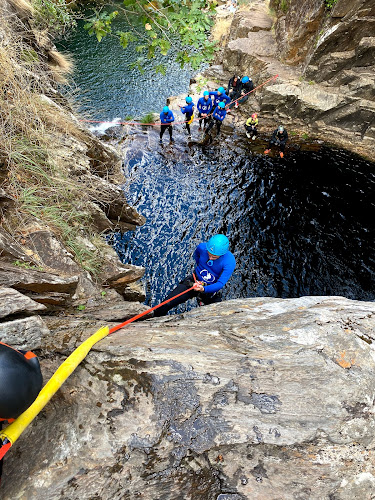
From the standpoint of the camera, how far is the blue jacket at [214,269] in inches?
198

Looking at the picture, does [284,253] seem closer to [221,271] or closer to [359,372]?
[221,271]

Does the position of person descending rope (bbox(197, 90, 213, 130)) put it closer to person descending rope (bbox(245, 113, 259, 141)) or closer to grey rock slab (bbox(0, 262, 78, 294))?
person descending rope (bbox(245, 113, 259, 141))

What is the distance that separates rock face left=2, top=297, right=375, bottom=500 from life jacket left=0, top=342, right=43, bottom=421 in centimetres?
59

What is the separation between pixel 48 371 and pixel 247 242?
7.26 m

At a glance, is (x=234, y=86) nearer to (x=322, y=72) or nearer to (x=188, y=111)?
(x=322, y=72)

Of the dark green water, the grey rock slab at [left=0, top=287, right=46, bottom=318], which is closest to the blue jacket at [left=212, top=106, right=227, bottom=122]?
the dark green water

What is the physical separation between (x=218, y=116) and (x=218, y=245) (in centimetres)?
1070

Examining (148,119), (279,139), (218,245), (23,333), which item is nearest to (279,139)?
(279,139)

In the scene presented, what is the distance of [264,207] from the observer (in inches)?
405

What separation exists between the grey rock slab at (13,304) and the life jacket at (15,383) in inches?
34.7

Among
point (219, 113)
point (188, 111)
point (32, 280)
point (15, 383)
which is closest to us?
point (15, 383)

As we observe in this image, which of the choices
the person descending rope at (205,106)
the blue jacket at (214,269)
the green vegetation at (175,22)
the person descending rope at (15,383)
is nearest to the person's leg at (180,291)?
the blue jacket at (214,269)

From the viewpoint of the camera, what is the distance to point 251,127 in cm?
1338

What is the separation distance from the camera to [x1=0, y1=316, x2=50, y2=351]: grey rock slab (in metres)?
2.44
